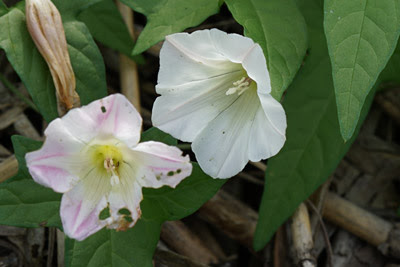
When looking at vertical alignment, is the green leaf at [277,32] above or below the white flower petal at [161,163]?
above

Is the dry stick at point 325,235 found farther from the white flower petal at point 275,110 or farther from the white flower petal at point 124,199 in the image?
the white flower petal at point 124,199

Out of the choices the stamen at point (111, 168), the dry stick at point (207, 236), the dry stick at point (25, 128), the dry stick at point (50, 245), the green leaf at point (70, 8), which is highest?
the green leaf at point (70, 8)

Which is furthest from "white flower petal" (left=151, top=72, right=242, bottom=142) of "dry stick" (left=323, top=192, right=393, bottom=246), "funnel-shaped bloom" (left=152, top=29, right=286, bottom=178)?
"dry stick" (left=323, top=192, right=393, bottom=246)


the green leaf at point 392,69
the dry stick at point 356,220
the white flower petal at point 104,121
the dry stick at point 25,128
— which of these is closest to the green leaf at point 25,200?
the white flower petal at point 104,121

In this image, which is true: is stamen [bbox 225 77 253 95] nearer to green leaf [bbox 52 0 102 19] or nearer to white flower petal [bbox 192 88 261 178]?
white flower petal [bbox 192 88 261 178]

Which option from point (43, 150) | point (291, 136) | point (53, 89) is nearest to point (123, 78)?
point (53, 89)

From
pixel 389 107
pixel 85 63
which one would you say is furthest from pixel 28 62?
pixel 389 107
